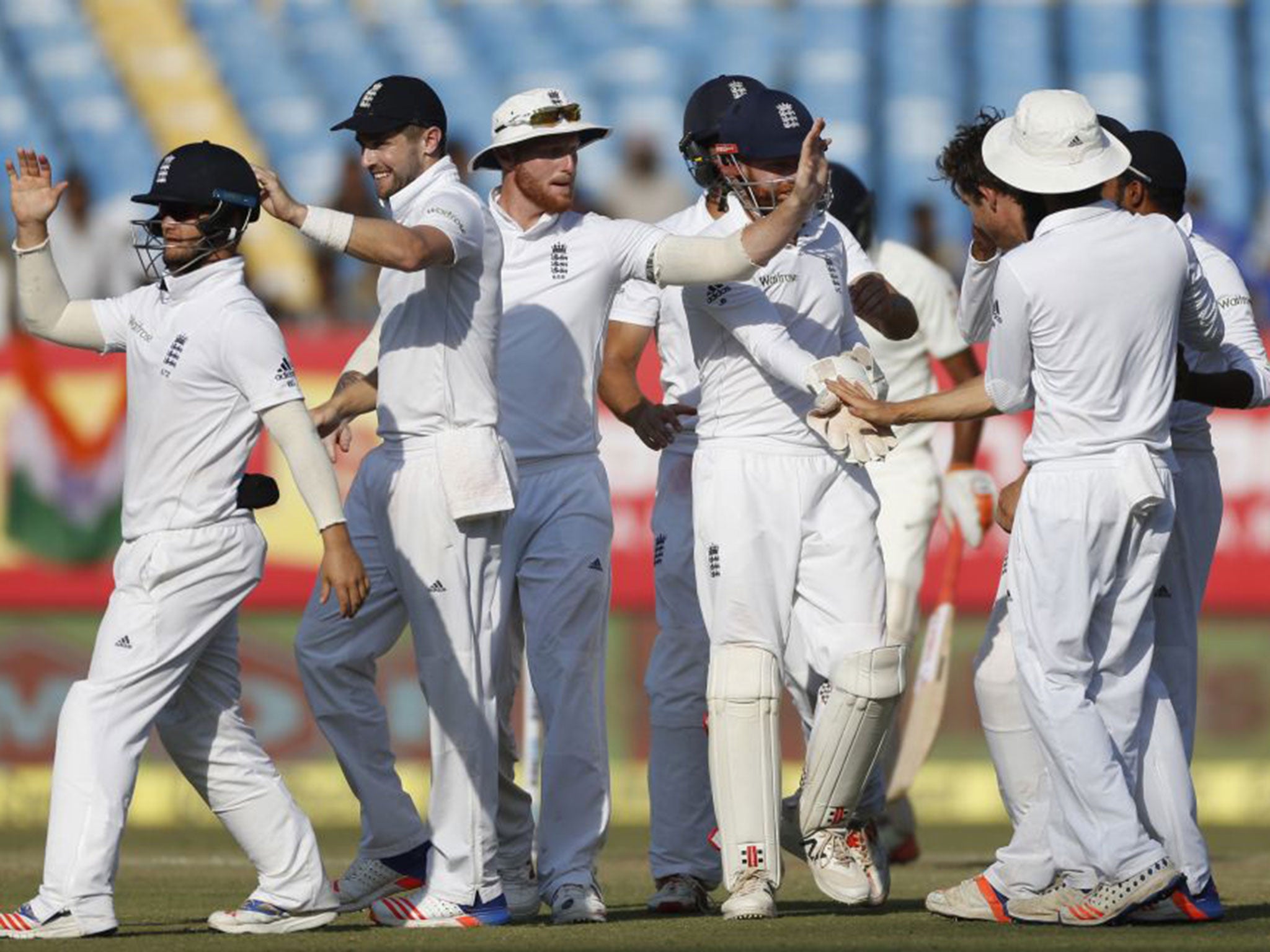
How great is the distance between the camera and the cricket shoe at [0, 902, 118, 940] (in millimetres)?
6074

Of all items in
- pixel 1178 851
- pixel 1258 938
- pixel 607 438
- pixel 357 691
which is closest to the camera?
pixel 1258 938

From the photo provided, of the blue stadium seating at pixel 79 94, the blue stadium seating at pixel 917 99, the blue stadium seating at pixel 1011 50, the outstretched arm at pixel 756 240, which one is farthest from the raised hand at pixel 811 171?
the blue stadium seating at pixel 1011 50

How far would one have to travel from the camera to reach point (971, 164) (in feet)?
21.7

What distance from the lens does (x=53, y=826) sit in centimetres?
613

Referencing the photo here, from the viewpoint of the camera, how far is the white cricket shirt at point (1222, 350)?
267 inches

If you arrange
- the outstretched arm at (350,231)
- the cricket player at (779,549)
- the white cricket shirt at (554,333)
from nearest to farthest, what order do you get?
1. the outstretched arm at (350,231)
2. the cricket player at (779,549)
3. the white cricket shirt at (554,333)

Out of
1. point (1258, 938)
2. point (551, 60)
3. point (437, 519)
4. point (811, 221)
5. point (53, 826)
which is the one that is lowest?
point (1258, 938)

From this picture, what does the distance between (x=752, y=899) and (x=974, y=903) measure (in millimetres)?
591

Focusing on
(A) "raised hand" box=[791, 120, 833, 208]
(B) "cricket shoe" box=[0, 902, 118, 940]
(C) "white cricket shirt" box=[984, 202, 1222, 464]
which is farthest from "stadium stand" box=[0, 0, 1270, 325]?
(B) "cricket shoe" box=[0, 902, 118, 940]

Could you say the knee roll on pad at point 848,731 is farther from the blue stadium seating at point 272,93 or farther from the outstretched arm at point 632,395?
the blue stadium seating at point 272,93

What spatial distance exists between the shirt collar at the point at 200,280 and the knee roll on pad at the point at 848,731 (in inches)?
77.4

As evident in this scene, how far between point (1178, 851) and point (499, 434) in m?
2.13

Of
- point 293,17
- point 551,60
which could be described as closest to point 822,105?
point 551,60

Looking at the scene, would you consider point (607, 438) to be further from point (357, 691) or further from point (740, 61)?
point (740, 61)
